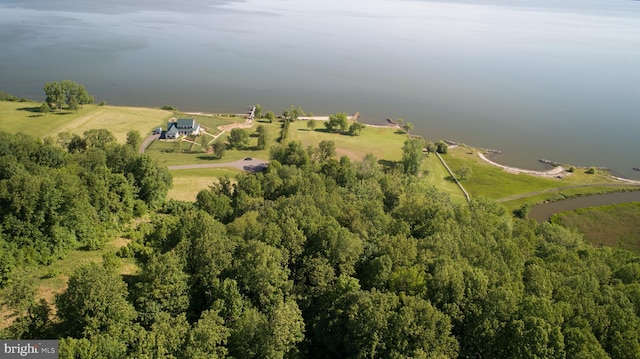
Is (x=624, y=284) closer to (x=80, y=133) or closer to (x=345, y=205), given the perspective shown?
(x=345, y=205)

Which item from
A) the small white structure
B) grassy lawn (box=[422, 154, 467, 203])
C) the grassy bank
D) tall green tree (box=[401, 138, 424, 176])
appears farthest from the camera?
the small white structure

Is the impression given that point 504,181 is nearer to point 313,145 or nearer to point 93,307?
point 313,145

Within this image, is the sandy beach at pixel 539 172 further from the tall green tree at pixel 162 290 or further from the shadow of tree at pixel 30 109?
the shadow of tree at pixel 30 109

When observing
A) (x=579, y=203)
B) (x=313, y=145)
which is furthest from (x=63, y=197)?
(x=579, y=203)

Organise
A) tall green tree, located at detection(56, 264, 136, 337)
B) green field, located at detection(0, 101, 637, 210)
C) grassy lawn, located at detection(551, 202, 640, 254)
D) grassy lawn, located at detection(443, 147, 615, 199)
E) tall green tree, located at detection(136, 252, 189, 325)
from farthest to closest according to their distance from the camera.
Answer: grassy lawn, located at detection(443, 147, 615, 199) < green field, located at detection(0, 101, 637, 210) < grassy lawn, located at detection(551, 202, 640, 254) < tall green tree, located at detection(136, 252, 189, 325) < tall green tree, located at detection(56, 264, 136, 337)

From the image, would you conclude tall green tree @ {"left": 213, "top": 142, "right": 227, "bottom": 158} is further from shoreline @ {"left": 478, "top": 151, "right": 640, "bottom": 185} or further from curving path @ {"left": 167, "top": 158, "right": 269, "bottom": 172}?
shoreline @ {"left": 478, "top": 151, "right": 640, "bottom": 185}

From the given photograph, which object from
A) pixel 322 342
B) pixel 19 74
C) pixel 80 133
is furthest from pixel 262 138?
pixel 19 74

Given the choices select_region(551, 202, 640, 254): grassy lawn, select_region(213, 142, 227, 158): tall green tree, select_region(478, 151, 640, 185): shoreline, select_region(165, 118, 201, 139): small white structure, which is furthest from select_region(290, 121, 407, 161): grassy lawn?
select_region(551, 202, 640, 254): grassy lawn

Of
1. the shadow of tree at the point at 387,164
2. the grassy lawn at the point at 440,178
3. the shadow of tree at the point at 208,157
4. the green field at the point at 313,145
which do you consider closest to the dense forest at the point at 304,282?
the green field at the point at 313,145
